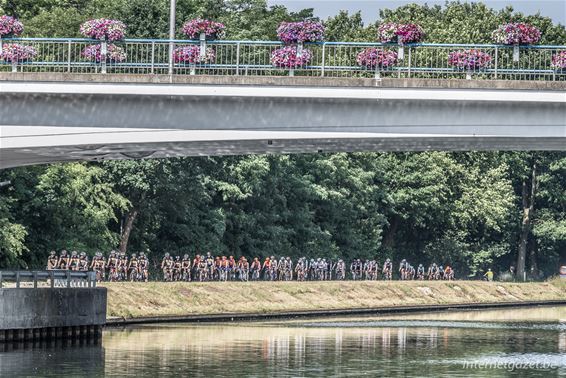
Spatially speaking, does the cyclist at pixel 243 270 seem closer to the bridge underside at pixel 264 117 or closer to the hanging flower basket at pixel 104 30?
the bridge underside at pixel 264 117

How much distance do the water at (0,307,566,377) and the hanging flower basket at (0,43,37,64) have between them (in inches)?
350

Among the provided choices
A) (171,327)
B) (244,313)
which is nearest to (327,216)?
(244,313)

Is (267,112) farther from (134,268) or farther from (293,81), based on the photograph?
(134,268)

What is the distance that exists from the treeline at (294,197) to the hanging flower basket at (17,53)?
861 inches

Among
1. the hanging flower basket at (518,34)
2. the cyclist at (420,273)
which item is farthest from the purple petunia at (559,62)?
the cyclist at (420,273)

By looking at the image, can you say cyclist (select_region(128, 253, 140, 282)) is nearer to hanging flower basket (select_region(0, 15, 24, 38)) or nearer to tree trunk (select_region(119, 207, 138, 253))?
tree trunk (select_region(119, 207, 138, 253))

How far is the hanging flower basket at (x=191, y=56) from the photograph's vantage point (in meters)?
46.9

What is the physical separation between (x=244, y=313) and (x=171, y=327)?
31.7 ft

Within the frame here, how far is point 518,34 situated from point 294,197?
184ft

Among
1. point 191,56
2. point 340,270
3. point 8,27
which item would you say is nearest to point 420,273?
point 340,270

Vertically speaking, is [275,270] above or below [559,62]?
below

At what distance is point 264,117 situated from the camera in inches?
1797

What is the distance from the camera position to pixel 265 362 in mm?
45906

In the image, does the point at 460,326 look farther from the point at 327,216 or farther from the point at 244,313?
the point at 327,216
